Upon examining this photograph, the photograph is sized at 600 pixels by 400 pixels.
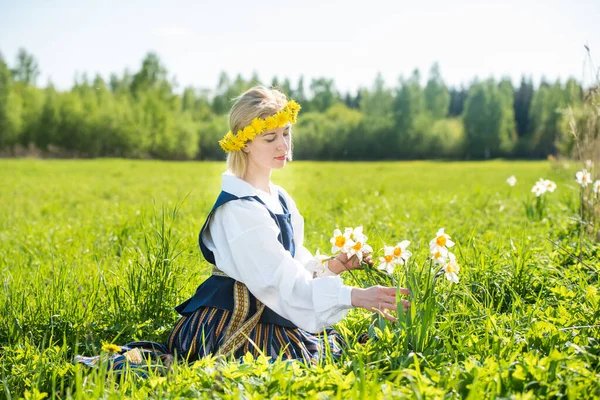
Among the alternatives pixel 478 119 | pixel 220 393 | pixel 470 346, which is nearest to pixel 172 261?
pixel 220 393

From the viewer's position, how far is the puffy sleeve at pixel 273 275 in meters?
2.61

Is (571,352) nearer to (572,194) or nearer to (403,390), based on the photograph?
(403,390)

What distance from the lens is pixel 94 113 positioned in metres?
50.3

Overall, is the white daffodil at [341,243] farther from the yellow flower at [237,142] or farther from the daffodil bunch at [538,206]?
the daffodil bunch at [538,206]

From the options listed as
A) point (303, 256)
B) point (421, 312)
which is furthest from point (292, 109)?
point (421, 312)

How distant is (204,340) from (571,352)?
1664 millimetres

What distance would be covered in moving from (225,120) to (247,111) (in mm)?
50661

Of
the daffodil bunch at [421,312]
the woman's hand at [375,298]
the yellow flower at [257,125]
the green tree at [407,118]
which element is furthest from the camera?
the green tree at [407,118]

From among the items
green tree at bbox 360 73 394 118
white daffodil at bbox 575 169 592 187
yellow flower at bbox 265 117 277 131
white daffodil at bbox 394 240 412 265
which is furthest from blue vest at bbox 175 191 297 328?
→ green tree at bbox 360 73 394 118

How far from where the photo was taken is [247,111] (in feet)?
10.2

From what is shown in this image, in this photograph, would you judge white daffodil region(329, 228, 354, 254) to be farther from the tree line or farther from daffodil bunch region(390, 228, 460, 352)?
the tree line

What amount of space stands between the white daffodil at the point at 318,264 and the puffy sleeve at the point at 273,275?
248mm

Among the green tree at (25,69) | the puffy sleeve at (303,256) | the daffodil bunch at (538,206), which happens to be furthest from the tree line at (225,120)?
the puffy sleeve at (303,256)

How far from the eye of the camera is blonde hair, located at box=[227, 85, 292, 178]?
122 inches
